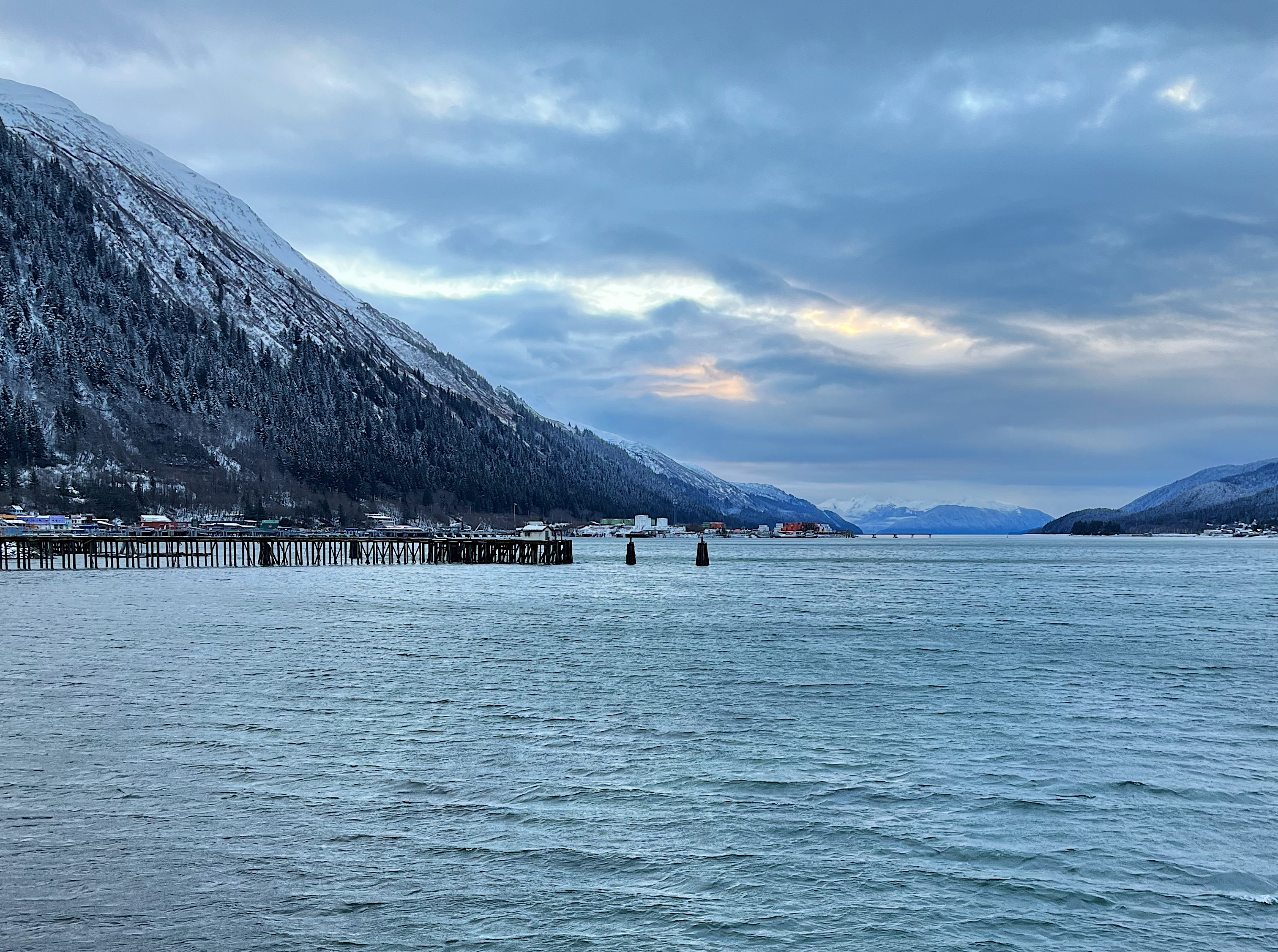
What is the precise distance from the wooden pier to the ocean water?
10448cm

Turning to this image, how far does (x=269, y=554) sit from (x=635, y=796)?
148 metres

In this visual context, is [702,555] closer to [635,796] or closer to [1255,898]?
[635,796]

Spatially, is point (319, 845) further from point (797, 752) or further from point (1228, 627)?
point (1228, 627)

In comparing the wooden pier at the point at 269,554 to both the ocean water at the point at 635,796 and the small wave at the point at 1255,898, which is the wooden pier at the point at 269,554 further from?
the small wave at the point at 1255,898

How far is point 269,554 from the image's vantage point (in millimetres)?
153625

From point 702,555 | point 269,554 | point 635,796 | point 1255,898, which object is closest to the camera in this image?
point 1255,898

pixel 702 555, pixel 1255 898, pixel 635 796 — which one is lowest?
pixel 1255 898

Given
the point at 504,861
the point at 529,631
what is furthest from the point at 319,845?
the point at 529,631

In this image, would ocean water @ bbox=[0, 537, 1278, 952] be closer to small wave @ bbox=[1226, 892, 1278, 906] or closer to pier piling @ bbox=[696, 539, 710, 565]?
small wave @ bbox=[1226, 892, 1278, 906]

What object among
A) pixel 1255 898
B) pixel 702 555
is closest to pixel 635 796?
pixel 1255 898

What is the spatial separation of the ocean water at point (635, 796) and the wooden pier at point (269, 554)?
104m

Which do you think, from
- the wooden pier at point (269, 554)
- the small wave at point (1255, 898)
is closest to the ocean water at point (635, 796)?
the small wave at point (1255, 898)

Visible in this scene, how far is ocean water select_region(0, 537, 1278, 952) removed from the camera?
12.4 m

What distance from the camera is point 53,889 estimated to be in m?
13.0
